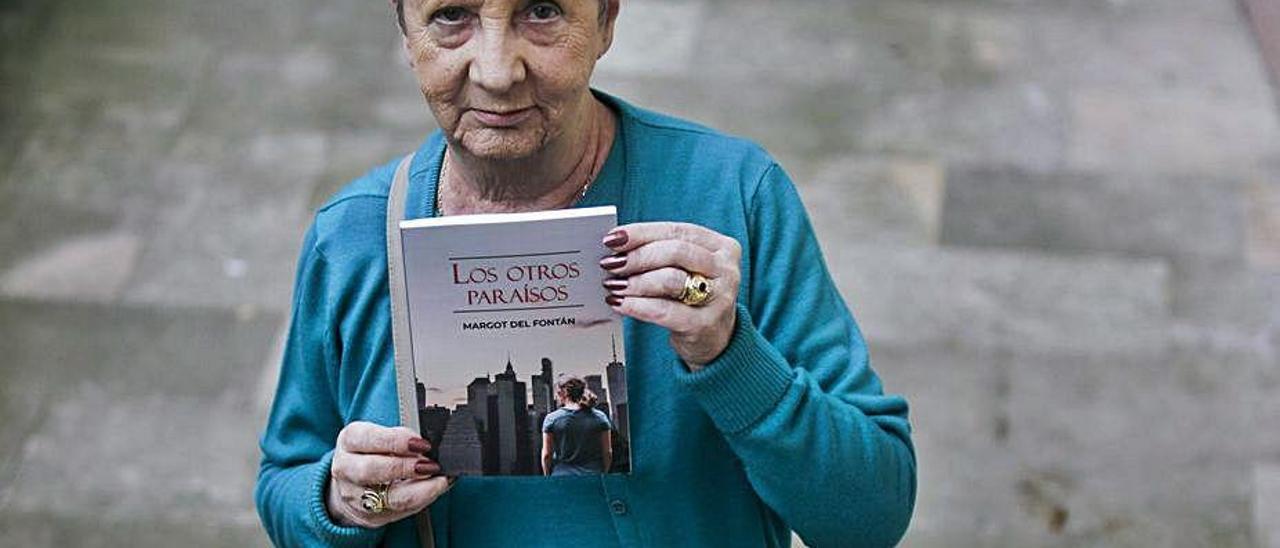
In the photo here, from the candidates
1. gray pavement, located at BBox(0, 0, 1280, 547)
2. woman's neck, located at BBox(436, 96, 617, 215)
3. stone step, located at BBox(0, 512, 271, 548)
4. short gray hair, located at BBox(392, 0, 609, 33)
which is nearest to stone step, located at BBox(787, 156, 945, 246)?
gray pavement, located at BBox(0, 0, 1280, 547)

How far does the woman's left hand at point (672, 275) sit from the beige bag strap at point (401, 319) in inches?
9.5

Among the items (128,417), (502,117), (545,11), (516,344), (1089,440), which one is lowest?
(1089,440)

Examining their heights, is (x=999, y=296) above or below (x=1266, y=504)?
above

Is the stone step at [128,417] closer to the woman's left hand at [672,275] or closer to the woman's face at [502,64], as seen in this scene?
the woman's face at [502,64]

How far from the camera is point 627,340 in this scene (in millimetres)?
2148

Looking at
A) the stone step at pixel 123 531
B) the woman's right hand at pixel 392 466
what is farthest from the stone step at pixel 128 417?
the woman's right hand at pixel 392 466

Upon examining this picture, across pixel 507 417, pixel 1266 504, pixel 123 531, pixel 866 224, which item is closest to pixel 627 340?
pixel 507 417

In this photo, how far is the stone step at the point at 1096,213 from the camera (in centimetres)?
514

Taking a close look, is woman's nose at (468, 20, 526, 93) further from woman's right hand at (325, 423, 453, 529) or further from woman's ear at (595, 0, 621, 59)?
woman's right hand at (325, 423, 453, 529)

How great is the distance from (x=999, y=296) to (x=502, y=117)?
124 inches

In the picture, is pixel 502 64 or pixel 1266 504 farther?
pixel 1266 504

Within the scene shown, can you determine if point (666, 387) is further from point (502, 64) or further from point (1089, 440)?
point (1089, 440)

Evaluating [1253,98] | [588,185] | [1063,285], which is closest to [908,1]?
[1253,98]

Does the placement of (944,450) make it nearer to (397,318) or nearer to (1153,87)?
(1153,87)
